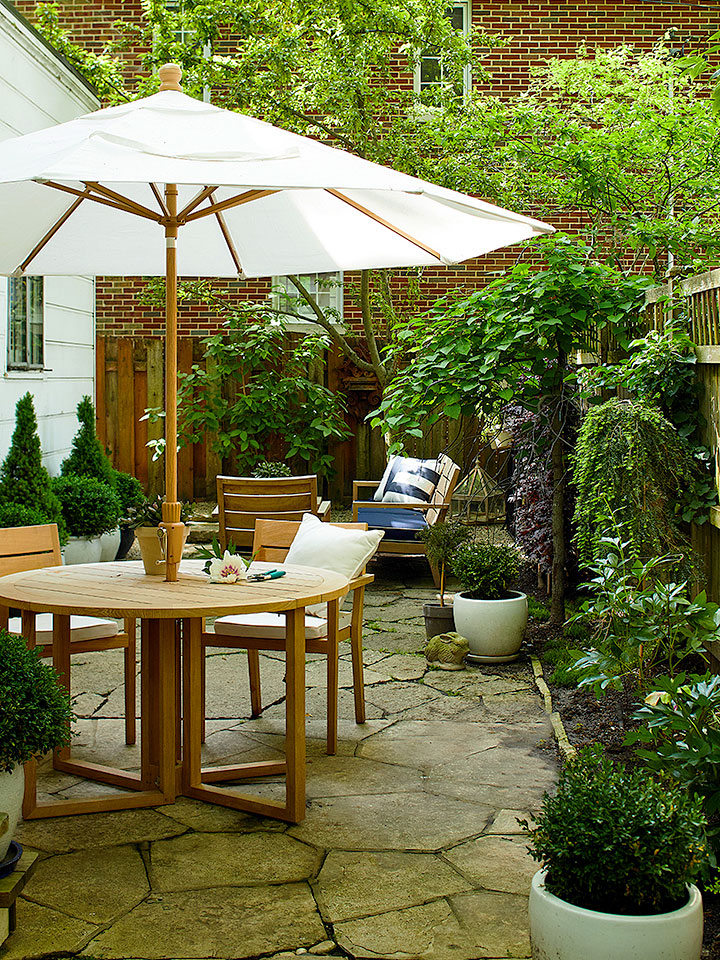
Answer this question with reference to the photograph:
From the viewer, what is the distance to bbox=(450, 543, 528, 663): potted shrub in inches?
225

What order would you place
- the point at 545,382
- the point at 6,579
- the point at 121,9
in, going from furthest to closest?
the point at 121,9 → the point at 545,382 → the point at 6,579

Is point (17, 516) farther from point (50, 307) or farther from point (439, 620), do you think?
point (439, 620)

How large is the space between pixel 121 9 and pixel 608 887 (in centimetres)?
1228

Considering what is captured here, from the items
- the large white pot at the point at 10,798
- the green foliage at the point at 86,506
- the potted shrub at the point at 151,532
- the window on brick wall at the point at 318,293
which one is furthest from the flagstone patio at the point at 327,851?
the window on brick wall at the point at 318,293

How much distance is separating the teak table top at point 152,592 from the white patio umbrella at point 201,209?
9.1 inches

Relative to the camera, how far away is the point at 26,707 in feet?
9.53

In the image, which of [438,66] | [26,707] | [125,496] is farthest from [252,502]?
[438,66]

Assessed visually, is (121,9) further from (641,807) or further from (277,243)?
(641,807)

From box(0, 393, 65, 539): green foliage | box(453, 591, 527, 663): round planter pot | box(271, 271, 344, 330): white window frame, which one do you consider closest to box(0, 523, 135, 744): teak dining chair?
box(453, 591, 527, 663): round planter pot

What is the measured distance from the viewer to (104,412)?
1112 centimetres

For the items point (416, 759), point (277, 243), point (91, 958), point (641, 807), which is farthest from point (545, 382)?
point (91, 958)

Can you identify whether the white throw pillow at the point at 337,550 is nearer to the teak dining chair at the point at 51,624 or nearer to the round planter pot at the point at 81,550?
the teak dining chair at the point at 51,624

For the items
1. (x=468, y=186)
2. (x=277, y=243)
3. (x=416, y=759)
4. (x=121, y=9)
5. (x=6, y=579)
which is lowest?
(x=416, y=759)

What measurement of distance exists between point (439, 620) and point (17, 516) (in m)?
2.74
